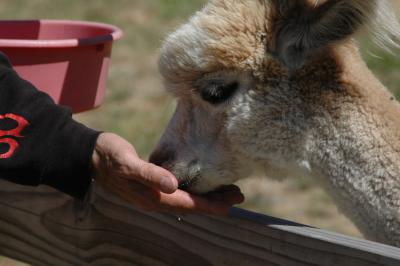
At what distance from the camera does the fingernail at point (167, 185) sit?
1.96 metres

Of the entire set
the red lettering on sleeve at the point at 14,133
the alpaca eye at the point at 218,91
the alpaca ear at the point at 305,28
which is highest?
the alpaca ear at the point at 305,28

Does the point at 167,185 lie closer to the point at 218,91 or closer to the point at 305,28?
the point at 218,91

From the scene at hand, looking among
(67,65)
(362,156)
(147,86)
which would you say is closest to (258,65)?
(362,156)

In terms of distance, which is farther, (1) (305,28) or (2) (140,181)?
(1) (305,28)

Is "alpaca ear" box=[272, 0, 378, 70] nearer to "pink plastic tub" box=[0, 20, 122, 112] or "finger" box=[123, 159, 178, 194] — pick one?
"finger" box=[123, 159, 178, 194]

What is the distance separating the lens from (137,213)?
2.22 m

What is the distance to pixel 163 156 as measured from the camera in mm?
2426

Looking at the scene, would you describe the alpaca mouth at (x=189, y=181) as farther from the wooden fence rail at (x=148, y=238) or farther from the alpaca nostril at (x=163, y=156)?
the wooden fence rail at (x=148, y=238)

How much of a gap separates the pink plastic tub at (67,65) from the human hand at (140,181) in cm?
64

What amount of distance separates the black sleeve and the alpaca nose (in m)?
0.31

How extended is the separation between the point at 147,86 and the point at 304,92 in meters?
4.56

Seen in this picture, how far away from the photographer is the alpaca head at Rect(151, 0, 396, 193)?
220cm

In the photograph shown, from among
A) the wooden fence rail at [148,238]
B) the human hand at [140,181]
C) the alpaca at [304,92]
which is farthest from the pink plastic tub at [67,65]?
the human hand at [140,181]

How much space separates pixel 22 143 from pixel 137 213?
→ 381 mm
